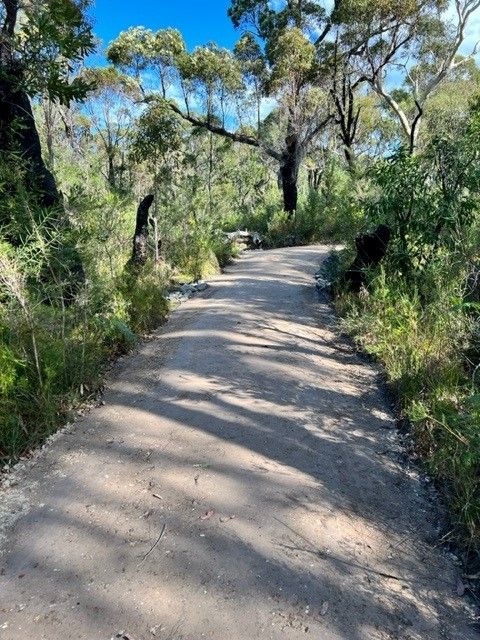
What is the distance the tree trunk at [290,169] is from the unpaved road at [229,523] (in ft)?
44.6

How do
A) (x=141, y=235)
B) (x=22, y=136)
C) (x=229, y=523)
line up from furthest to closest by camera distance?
1. (x=141, y=235)
2. (x=22, y=136)
3. (x=229, y=523)

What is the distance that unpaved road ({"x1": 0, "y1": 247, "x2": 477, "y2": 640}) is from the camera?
2.12 meters

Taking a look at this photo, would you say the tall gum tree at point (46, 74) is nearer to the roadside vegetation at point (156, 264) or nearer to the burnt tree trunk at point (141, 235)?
the roadside vegetation at point (156, 264)

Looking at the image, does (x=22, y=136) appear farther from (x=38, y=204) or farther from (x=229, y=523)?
(x=229, y=523)

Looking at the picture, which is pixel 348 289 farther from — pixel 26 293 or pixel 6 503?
pixel 6 503

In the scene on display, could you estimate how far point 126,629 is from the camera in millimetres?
2043

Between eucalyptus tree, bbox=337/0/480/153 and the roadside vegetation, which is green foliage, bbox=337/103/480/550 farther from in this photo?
eucalyptus tree, bbox=337/0/480/153

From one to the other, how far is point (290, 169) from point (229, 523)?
15.8 m

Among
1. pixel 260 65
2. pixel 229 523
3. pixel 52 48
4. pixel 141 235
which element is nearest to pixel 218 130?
pixel 260 65

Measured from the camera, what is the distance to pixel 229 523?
2.66 m

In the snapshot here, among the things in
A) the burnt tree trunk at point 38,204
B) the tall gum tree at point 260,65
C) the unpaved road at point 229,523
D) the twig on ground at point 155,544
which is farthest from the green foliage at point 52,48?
the tall gum tree at point 260,65

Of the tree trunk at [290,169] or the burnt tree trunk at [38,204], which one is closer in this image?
the burnt tree trunk at [38,204]

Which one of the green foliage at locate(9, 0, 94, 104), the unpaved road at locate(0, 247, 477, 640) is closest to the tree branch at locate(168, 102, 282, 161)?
the green foliage at locate(9, 0, 94, 104)

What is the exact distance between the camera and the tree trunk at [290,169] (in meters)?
16.8
